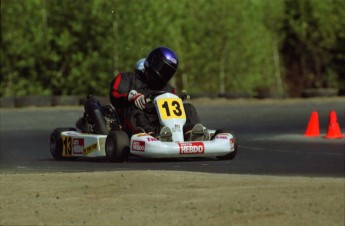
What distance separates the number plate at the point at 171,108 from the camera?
1512cm

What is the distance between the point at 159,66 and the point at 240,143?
3.75 metres

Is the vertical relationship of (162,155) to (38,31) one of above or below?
below

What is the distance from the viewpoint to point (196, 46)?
39.5 meters

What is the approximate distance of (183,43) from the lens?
3912cm

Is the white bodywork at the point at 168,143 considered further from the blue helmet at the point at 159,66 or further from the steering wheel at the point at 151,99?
the blue helmet at the point at 159,66

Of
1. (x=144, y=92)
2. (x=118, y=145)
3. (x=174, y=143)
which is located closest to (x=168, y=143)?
(x=174, y=143)

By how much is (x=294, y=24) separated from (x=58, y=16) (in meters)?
14.2

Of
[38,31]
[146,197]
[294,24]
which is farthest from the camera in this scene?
[294,24]

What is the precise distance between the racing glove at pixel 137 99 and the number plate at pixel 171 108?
0.21 metres

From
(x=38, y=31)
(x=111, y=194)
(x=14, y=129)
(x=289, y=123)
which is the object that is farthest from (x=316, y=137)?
(x=38, y=31)

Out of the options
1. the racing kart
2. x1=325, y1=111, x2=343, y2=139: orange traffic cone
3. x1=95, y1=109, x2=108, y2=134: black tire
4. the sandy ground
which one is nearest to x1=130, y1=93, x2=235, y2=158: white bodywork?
the racing kart

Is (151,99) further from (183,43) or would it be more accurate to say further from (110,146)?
(183,43)

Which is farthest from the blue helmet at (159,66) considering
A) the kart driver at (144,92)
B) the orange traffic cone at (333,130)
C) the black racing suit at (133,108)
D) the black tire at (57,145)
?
the orange traffic cone at (333,130)

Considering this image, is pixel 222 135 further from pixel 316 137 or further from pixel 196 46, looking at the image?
pixel 196 46
